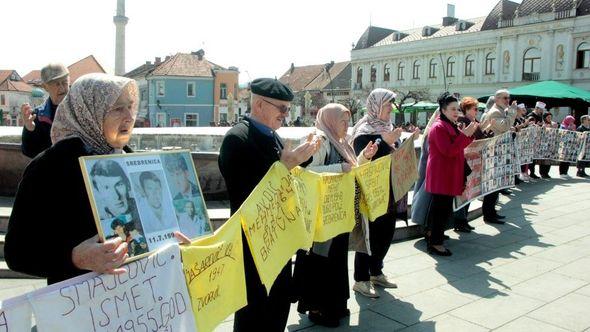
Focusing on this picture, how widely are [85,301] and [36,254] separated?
0.27 m

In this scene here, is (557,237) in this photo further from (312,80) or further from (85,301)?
(312,80)

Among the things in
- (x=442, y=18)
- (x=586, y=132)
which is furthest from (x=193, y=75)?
(x=586, y=132)

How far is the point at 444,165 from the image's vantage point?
20.7 feet

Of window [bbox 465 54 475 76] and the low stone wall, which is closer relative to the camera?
the low stone wall

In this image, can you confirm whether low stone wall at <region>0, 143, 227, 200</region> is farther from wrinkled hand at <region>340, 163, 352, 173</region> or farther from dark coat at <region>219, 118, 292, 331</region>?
dark coat at <region>219, 118, 292, 331</region>

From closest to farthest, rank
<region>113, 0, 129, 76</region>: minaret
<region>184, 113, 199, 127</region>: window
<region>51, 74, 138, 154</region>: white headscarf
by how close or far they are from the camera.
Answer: <region>51, 74, 138, 154</region>: white headscarf
<region>113, 0, 129, 76</region>: minaret
<region>184, 113, 199, 127</region>: window

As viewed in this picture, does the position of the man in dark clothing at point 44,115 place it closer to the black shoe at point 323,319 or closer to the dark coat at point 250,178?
the dark coat at point 250,178

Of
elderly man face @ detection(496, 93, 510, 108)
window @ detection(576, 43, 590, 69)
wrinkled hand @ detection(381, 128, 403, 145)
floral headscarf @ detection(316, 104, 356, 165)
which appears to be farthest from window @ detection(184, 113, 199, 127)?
floral headscarf @ detection(316, 104, 356, 165)

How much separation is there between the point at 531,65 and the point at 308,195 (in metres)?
49.7

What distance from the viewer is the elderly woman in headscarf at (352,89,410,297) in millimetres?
5023

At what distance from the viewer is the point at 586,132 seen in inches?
608

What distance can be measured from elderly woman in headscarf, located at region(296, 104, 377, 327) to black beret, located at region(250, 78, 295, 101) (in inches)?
44.7

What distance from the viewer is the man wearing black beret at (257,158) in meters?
3.06

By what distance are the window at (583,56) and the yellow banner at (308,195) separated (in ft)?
154
